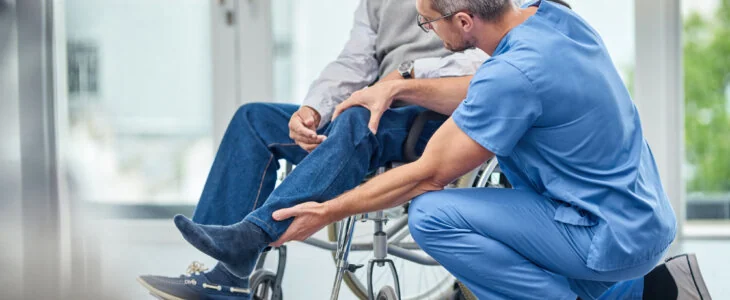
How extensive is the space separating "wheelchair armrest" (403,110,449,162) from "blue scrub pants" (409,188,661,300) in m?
0.28

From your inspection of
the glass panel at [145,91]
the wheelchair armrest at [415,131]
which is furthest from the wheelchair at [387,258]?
the glass panel at [145,91]

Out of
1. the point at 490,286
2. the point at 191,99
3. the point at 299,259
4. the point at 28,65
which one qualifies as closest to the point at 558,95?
the point at 490,286

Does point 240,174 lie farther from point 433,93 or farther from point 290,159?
point 433,93

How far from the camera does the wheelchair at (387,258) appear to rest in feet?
6.32

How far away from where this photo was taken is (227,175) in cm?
198

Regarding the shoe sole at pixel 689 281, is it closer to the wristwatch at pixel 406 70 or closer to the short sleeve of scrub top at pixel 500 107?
the short sleeve of scrub top at pixel 500 107

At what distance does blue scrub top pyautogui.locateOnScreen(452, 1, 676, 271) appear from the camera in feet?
4.91

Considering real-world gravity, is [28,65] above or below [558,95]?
above

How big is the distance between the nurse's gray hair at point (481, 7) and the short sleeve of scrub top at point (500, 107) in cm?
12

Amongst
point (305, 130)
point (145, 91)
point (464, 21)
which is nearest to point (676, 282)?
point (464, 21)

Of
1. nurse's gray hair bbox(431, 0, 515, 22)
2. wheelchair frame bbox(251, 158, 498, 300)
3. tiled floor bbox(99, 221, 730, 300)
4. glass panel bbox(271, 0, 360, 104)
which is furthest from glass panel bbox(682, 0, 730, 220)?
nurse's gray hair bbox(431, 0, 515, 22)

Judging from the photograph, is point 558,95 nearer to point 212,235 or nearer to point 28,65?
point 212,235

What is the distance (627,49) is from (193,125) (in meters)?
2.09

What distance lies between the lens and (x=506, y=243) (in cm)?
162
